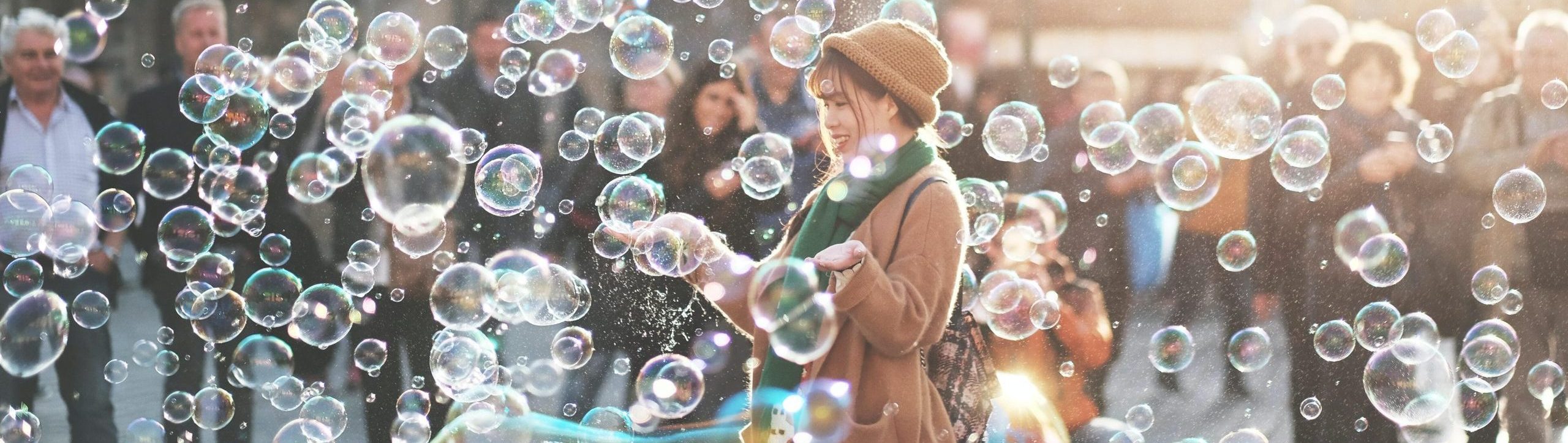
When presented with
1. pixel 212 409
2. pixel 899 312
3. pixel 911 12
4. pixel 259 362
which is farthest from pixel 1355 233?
pixel 212 409

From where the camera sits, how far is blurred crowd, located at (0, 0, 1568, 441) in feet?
14.7

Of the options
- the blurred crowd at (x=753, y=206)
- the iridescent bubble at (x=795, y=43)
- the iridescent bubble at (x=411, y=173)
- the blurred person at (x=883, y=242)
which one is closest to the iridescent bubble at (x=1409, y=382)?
the blurred crowd at (x=753, y=206)

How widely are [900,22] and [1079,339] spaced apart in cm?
199

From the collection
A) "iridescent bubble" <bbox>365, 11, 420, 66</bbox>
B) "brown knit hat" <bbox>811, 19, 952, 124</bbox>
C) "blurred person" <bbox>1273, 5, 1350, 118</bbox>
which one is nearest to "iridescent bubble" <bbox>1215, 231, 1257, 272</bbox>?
"blurred person" <bbox>1273, 5, 1350, 118</bbox>

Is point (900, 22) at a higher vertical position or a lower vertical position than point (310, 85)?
higher

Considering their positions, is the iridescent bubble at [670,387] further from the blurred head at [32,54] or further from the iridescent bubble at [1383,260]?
the blurred head at [32,54]

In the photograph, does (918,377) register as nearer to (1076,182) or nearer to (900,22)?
(900,22)

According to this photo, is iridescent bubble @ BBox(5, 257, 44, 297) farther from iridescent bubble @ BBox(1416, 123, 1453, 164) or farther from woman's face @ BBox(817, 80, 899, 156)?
iridescent bubble @ BBox(1416, 123, 1453, 164)

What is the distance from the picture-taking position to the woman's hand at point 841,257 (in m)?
2.35

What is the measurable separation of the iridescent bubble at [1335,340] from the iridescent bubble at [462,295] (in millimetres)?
2475

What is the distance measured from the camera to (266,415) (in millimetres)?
5695

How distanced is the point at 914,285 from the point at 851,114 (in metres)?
0.33

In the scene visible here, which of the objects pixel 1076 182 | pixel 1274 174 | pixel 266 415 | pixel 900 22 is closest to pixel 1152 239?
pixel 1076 182

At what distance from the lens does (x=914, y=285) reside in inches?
96.0
